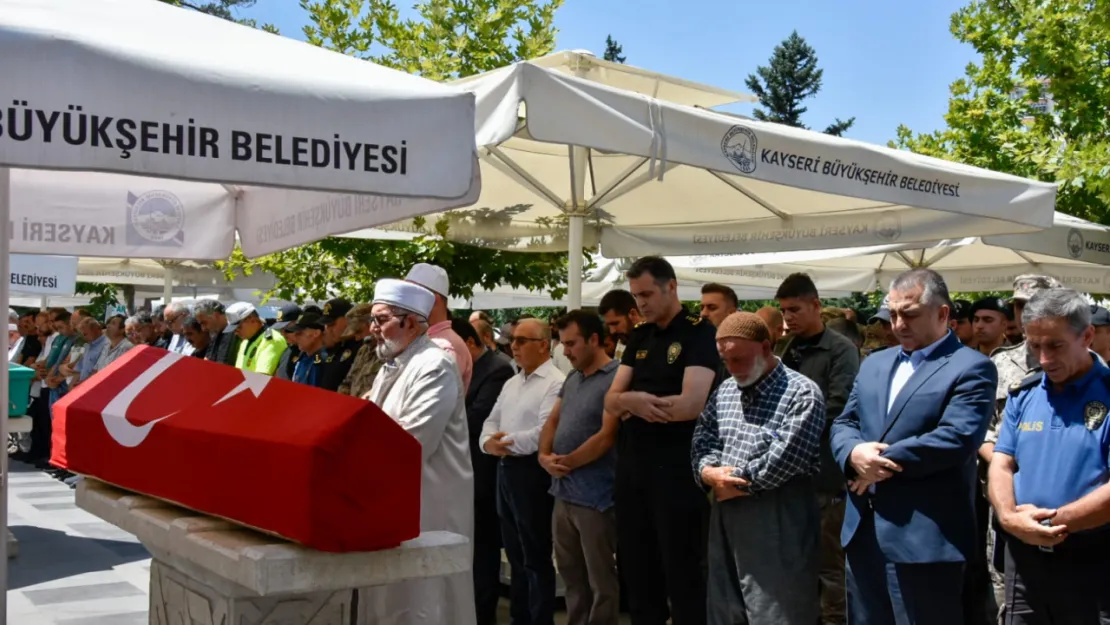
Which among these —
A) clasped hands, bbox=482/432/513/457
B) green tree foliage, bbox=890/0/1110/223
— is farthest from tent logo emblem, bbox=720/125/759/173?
green tree foliage, bbox=890/0/1110/223

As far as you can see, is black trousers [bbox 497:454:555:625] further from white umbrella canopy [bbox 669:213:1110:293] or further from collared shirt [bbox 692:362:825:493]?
white umbrella canopy [bbox 669:213:1110:293]

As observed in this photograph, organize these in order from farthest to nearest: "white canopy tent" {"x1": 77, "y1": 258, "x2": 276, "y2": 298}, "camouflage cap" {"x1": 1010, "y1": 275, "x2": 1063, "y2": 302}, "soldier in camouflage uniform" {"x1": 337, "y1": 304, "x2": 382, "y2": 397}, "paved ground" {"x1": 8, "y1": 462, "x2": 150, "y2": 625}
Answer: "white canopy tent" {"x1": 77, "y1": 258, "x2": 276, "y2": 298}, "paved ground" {"x1": 8, "y1": 462, "x2": 150, "y2": 625}, "soldier in camouflage uniform" {"x1": 337, "y1": 304, "x2": 382, "y2": 397}, "camouflage cap" {"x1": 1010, "y1": 275, "x2": 1063, "y2": 302}

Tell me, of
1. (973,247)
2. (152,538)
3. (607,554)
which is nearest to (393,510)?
(152,538)

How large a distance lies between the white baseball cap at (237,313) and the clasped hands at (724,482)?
6177 mm

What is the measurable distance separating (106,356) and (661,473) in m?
9.86

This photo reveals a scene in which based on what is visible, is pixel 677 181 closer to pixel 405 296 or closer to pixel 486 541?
pixel 486 541

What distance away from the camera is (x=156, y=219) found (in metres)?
5.80

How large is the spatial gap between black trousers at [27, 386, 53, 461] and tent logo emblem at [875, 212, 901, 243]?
11624 millimetres

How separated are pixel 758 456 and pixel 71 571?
17.6ft

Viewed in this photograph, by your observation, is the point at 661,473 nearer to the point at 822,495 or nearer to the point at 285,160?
the point at 822,495

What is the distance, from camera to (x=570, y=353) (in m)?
5.90

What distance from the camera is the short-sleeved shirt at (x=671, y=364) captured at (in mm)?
5348

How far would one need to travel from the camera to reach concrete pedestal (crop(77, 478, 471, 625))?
305cm

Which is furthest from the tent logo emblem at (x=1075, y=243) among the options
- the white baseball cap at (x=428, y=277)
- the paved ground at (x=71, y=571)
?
the white baseball cap at (x=428, y=277)
